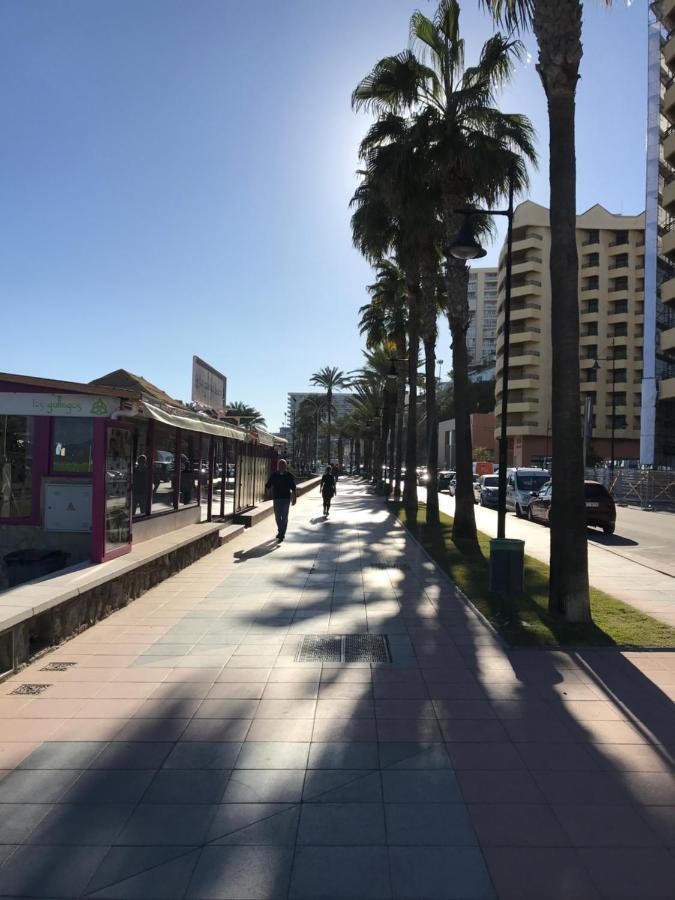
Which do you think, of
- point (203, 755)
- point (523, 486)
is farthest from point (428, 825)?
point (523, 486)

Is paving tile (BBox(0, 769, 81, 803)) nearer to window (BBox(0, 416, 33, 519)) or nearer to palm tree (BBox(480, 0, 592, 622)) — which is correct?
palm tree (BBox(480, 0, 592, 622))

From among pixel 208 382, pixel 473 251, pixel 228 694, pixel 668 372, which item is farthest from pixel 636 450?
pixel 228 694

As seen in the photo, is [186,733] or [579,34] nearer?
[186,733]

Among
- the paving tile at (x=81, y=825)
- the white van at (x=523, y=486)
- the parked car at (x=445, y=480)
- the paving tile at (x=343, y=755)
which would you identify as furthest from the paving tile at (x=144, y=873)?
the parked car at (x=445, y=480)

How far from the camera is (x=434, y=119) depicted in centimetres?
1568

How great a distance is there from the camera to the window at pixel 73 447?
9.90m

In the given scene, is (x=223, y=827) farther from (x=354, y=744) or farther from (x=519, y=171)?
(x=519, y=171)

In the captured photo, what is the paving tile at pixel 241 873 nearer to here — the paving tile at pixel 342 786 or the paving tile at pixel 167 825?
the paving tile at pixel 167 825

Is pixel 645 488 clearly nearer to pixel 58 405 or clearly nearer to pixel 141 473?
pixel 141 473

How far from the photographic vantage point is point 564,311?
8094mm

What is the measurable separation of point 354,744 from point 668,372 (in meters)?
62.4

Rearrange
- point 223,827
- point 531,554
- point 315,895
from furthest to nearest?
point 531,554 → point 223,827 → point 315,895

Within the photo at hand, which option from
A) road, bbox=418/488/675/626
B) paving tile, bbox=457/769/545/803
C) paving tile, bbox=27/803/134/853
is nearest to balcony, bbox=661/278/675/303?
road, bbox=418/488/675/626

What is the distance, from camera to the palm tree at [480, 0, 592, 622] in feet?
25.8
